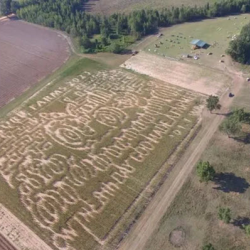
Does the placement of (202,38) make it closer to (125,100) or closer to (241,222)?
(125,100)

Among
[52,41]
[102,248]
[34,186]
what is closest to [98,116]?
[34,186]

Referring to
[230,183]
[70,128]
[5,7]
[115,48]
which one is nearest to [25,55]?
[115,48]

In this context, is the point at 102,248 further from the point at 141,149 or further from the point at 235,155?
the point at 235,155

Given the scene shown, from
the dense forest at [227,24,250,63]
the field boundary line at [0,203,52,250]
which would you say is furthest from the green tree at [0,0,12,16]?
the field boundary line at [0,203,52,250]

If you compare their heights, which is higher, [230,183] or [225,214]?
[225,214]

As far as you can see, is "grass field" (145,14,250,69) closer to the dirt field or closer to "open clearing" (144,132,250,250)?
the dirt field

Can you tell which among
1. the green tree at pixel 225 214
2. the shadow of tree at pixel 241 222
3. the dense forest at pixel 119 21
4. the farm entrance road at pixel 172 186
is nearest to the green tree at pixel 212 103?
the farm entrance road at pixel 172 186

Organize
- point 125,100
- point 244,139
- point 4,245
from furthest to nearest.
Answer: point 125,100 < point 244,139 < point 4,245
